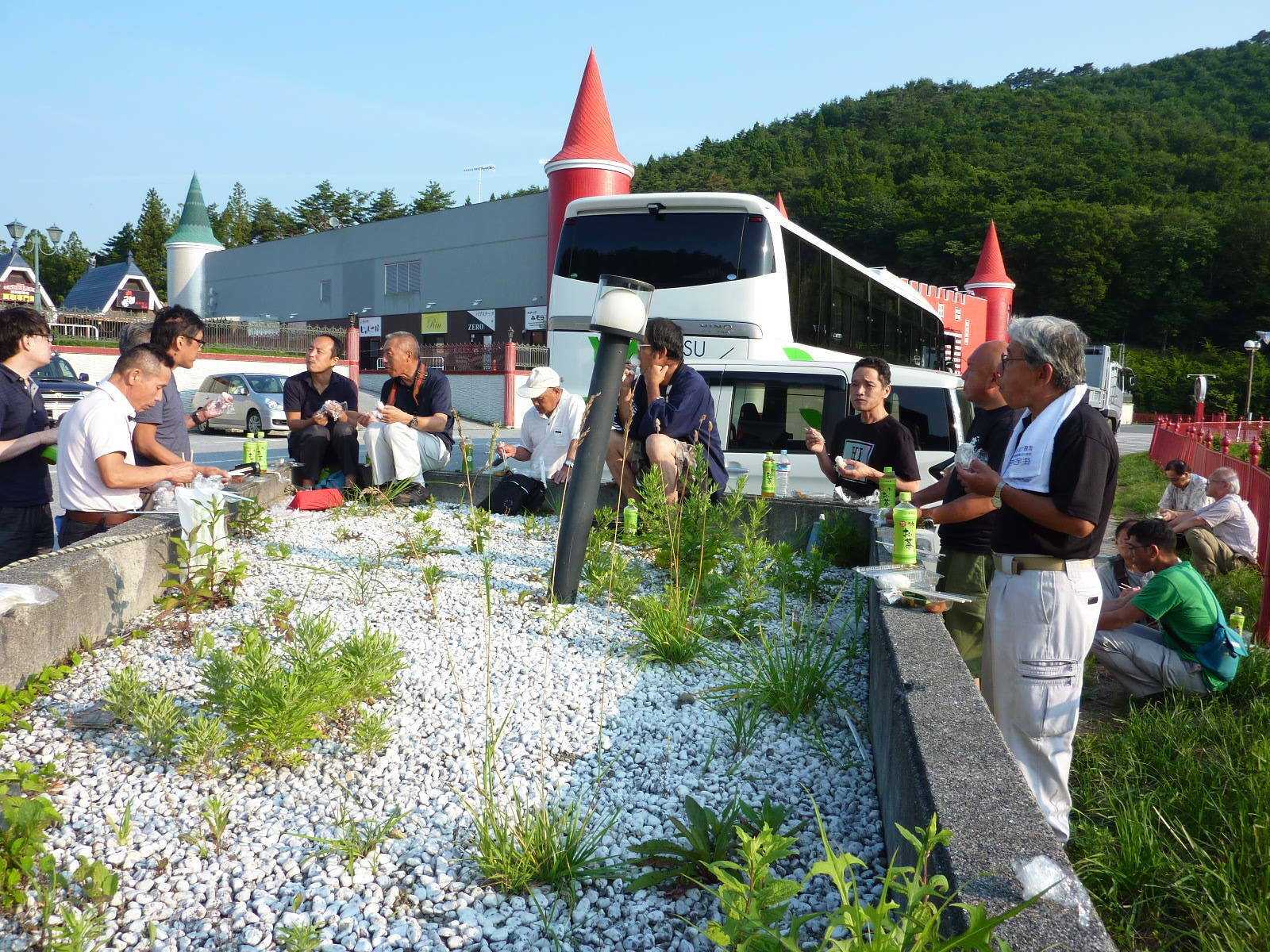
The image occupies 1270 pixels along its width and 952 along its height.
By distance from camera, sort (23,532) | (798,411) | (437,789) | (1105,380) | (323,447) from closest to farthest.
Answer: (437,789), (23,532), (323,447), (798,411), (1105,380)

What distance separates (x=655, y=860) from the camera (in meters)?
2.30

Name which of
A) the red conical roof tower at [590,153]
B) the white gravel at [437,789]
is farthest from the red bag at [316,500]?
the red conical roof tower at [590,153]

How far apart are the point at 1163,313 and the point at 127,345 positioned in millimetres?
75967

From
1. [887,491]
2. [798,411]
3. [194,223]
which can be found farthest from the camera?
[194,223]

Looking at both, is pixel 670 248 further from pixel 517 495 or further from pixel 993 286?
pixel 993 286

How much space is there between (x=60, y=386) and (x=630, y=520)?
1611cm

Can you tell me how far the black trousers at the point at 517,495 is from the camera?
6730 millimetres

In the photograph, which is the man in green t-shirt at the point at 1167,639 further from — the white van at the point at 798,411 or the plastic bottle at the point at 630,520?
the white van at the point at 798,411

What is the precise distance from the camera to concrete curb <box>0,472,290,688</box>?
313 centimetres

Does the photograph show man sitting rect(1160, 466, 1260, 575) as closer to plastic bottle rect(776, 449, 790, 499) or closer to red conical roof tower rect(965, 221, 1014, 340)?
plastic bottle rect(776, 449, 790, 499)

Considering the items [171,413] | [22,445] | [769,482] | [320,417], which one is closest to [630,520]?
[769,482]

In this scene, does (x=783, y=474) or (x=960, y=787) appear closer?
(x=960, y=787)

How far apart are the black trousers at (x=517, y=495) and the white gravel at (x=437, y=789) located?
2.58 meters

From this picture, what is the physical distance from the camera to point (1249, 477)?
1005cm
